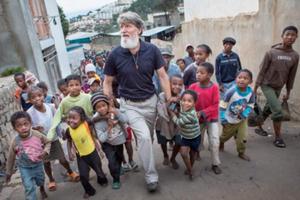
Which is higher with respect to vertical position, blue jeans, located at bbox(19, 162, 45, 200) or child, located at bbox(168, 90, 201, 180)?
child, located at bbox(168, 90, 201, 180)

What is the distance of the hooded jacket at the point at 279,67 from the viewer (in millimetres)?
4250

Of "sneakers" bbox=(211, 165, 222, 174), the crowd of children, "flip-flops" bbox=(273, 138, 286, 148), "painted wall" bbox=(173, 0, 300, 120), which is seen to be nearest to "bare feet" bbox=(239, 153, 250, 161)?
the crowd of children

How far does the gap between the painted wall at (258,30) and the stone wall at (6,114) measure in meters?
4.92

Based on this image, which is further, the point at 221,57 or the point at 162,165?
the point at 221,57

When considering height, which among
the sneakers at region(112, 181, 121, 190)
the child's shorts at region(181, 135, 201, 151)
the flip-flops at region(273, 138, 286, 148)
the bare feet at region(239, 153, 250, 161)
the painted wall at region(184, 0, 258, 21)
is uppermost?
the painted wall at region(184, 0, 258, 21)

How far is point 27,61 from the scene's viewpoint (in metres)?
9.82

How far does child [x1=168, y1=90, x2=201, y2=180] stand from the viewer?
3322mm

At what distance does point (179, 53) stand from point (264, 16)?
618 cm

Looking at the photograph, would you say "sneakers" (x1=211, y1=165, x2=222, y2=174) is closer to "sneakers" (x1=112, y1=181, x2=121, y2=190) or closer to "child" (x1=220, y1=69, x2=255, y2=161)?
"child" (x1=220, y1=69, x2=255, y2=161)

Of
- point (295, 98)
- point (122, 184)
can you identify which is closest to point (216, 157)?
point (122, 184)

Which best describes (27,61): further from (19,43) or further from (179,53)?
(179,53)

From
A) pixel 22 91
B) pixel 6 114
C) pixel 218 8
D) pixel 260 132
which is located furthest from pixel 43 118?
pixel 218 8

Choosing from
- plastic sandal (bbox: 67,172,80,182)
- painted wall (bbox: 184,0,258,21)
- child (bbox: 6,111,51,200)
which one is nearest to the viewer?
child (bbox: 6,111,51,200)

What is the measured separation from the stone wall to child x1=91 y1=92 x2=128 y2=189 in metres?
2.39
